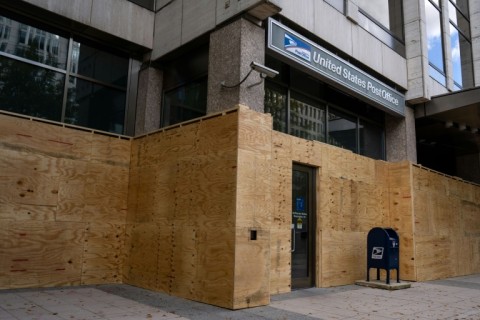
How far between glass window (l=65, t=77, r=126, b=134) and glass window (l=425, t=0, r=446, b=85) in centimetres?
1088

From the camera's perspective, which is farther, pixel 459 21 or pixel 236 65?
pixel 459 21

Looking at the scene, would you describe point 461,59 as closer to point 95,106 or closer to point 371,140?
point 371,140

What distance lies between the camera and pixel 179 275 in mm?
8484

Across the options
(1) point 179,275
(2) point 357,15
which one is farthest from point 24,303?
(2) point 357,15

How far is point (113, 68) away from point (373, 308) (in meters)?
8.39

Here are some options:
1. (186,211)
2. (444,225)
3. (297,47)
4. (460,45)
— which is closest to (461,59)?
(460,45)

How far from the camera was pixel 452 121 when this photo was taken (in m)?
15.6

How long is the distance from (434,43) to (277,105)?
8666 millimetres

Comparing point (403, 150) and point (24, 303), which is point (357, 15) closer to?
point (403, 150)

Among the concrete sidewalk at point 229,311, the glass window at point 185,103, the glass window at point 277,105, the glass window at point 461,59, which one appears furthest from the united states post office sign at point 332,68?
the concrete sidewalk at point 229,311

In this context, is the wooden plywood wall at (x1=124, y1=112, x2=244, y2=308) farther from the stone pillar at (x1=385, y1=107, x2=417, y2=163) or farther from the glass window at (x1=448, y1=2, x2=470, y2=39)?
the glass window at (x1=448, y1=2, x2=470, y2=39)

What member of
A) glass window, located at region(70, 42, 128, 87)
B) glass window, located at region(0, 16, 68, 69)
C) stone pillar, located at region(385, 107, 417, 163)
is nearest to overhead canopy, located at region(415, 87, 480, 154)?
stone pillar, located at region(385, 107, 417, 163)

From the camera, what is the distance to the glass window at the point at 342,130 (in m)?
12.7

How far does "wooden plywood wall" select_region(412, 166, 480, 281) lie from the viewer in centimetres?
1237
